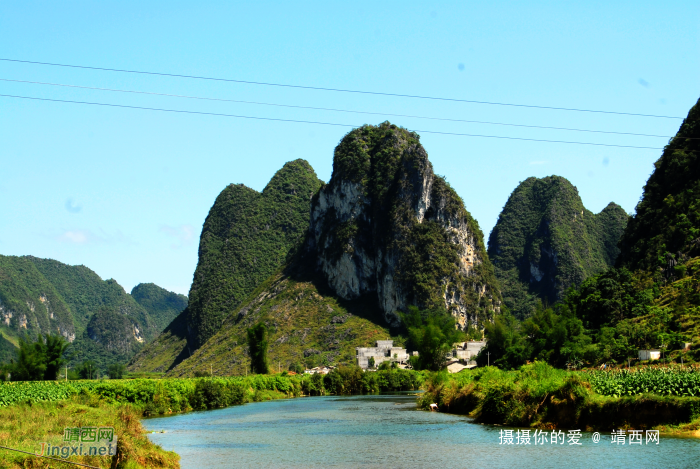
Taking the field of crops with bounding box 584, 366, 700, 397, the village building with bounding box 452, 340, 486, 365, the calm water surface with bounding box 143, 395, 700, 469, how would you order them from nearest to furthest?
1. the calm water surface with bounding box 143, 395, 700, 469
2. the field of crops with bounding box 584, 366, 700, 397
3. the village building with bounding box 452, 340, 486, 365

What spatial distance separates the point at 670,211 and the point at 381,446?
66.1 meters

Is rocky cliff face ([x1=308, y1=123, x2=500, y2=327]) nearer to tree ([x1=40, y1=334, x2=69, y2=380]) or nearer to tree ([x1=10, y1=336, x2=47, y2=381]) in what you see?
tree ([x1=40, y1=334, x2=69, y2=380])

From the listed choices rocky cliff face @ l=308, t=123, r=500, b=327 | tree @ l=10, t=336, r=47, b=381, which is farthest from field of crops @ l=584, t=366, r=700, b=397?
rocky cliff face @ l=308, t=123, r=500, b=327

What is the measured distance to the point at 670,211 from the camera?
8462 cm

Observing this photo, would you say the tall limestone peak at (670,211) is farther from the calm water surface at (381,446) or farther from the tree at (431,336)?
the calm water surface at (381,446)

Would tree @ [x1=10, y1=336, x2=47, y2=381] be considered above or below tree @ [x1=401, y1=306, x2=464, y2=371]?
below

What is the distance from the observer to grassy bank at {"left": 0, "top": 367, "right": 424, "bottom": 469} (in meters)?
21.7

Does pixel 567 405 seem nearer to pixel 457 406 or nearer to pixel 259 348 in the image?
pixel 457 406

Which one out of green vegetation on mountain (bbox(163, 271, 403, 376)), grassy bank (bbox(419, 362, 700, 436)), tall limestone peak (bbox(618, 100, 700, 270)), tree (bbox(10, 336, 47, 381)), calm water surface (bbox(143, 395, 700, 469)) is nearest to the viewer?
calm water surface (bbox(143, 395, 700, 469))

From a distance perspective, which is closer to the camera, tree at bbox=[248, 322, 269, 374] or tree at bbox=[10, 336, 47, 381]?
tree at bbox=[10, 336, 47, 381]

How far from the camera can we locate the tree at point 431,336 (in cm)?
10369

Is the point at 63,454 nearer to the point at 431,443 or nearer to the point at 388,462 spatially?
the point at 388,462

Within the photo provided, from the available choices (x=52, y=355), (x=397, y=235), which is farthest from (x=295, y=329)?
(x=52, y=355)

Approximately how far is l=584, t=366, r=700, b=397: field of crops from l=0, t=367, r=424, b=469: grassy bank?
61.4ft
